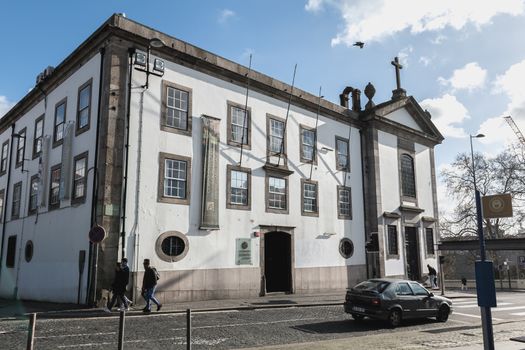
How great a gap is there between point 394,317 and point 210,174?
31.1 ft

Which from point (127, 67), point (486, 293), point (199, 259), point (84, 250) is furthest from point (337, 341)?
point (127, 67)

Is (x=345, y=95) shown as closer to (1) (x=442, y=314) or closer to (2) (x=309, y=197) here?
(2) (x=309, y=197)

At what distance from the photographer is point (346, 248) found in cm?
2598

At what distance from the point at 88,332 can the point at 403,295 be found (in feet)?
30.7

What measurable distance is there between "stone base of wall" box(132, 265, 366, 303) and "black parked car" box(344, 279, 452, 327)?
6.44m

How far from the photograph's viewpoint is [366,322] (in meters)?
14.6

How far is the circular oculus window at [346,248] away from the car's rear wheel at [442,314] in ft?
32.6

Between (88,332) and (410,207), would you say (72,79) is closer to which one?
(88,332)

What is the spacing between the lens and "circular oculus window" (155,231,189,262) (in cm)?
1784

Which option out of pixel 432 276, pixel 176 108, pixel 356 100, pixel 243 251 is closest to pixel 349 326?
pixel 243 251

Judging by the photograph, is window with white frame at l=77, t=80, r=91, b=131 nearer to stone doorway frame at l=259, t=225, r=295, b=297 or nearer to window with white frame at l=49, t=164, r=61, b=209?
window with white frame at l=49, t=164, r=61, b=209

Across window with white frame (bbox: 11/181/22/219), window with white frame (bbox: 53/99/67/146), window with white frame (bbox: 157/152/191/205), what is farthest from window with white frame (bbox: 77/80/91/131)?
window with white frame (bbox: 11/181/22/219)

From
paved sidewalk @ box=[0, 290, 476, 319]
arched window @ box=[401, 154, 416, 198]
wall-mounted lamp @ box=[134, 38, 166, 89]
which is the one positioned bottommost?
paved sidewalk @ box=[0, 290, 476, 319]

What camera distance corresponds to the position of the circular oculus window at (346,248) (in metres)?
25.6
